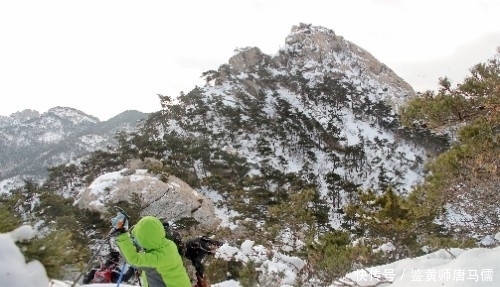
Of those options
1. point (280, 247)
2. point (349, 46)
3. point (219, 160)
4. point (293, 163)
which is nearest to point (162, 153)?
point (219, 160)

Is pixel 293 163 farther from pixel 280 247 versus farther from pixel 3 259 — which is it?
pixel 3 259

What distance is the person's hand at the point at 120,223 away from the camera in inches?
138

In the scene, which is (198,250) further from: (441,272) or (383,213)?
(383,213)

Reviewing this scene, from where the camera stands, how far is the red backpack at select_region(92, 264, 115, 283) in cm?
590

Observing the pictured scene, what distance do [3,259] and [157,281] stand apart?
131cm

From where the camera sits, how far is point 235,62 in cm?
8656

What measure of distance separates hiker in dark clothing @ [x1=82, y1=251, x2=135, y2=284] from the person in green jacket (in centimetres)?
237

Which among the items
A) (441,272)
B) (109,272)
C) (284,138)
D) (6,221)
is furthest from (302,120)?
(6,221)

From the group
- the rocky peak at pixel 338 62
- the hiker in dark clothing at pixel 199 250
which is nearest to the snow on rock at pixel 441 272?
the hiker in dark clothing at pixel 199 250

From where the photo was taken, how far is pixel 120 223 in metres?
3.52

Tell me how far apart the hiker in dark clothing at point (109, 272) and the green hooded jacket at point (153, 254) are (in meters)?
2.37

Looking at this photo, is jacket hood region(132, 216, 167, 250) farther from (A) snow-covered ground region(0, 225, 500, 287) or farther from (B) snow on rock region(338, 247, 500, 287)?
(B) snow on rock region(338, 247, 500, 287)

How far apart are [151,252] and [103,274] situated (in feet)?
9.47

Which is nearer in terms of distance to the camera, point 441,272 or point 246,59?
point 441,272
